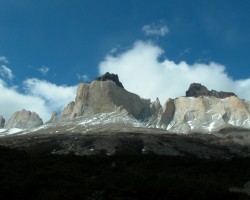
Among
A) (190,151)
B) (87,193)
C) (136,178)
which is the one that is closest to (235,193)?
(136,178)

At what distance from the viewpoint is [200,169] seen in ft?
191

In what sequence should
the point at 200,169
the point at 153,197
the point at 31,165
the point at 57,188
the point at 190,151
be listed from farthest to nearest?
1. the point at 190,151
2. the point at 200,169
3. the point at 31,165
4. the point at 57,188
5. the point at 153,197

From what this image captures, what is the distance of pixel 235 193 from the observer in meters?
37.4

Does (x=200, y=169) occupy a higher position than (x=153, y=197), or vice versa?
(x=200, y=169)

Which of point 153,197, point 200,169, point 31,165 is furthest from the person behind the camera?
point 200,169

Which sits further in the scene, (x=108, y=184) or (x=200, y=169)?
(x=200, y=169)

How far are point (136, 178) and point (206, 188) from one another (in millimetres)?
6677

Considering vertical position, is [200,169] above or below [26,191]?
above

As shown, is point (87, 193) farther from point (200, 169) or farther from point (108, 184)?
point (200, 169)

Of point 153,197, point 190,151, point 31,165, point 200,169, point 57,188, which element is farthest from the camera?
point 190,151

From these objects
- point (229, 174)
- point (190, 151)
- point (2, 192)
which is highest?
point (190, 151)

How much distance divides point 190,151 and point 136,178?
15745 cm

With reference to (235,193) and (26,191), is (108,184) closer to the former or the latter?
(26,191)

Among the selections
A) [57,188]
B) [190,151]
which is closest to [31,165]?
[57,188]
